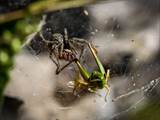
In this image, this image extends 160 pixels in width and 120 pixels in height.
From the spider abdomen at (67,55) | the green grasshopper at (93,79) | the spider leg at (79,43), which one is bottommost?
the green grasshopper at (93,79)

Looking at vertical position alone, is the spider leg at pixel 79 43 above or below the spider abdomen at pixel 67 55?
above

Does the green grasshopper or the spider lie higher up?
the spider

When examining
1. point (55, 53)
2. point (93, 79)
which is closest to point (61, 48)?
point (55, 53)

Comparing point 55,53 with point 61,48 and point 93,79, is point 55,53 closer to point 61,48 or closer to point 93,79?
point 61,48

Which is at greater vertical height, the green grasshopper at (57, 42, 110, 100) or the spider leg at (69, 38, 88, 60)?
the spider leg at (69, 38, 88, 60)

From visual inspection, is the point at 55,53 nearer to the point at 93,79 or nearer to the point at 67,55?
the point at 67,55

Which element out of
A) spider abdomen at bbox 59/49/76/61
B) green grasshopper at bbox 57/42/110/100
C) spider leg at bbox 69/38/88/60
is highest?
spider leg at bbox 69/38/88/60

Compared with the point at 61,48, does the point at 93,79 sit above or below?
below

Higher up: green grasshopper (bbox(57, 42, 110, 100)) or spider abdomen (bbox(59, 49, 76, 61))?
spider abdomen (bbox(59, 49, 76, 61))
